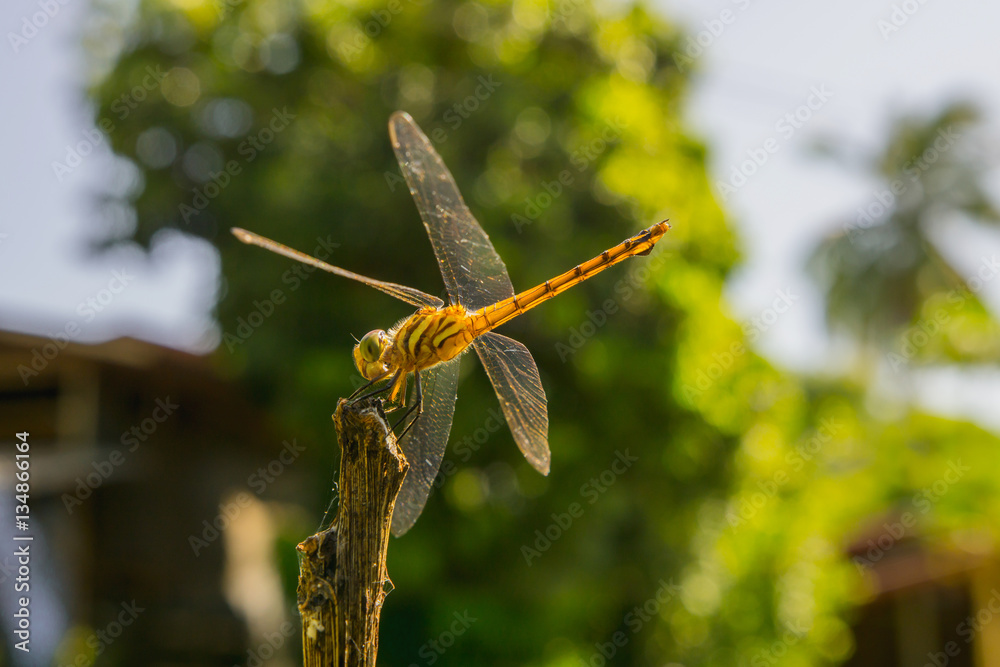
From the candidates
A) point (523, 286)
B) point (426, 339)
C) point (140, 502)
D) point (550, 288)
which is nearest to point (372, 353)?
point (426, 339)

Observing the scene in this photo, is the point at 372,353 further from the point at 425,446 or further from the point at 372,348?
the point at 425,446

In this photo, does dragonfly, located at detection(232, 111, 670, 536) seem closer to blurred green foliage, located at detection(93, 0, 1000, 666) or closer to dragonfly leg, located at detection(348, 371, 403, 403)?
dragonfly leg, located at detection(348, 371, 403, 403)

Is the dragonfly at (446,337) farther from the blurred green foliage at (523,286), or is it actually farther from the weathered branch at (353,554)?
the blurred green foliage at (523,286)

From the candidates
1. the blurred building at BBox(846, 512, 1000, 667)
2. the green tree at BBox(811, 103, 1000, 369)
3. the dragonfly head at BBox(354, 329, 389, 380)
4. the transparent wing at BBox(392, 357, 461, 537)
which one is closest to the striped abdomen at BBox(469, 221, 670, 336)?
the transparent wing at BBox(392, 357, 461, 537)

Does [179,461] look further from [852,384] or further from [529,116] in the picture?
[852,384]

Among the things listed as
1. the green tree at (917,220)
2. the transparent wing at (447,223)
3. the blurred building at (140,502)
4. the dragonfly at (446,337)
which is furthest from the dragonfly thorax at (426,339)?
the green tree at (917,220)
